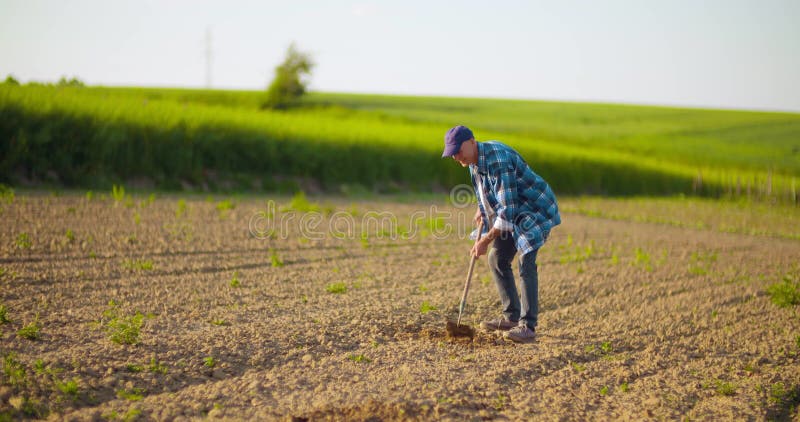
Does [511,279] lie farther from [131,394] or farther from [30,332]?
[30,332]

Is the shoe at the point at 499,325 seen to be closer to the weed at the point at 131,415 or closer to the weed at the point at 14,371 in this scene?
the weed at the point at 131,415

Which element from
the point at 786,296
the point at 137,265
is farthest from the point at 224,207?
the point at 786,296

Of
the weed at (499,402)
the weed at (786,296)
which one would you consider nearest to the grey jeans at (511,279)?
the weed at (499,402)

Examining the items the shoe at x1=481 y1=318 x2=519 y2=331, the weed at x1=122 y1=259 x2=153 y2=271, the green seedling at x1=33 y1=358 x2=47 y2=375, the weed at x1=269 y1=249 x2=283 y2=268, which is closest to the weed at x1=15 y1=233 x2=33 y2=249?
the weed at x1=122 y1=259 x2=153 y2=271

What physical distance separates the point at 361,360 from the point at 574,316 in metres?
2.85

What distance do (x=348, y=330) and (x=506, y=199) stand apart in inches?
75.0

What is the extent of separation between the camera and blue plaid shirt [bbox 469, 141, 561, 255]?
5.76 meters

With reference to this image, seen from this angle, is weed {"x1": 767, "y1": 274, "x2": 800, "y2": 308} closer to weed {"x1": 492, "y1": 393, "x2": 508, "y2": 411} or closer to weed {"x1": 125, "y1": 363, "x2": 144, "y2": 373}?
weed {"x1": 492, "y1": 393, "x2": 508, "y2": 411}

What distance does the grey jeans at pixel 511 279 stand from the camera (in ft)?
19.9

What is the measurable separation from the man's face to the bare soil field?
1630 mm

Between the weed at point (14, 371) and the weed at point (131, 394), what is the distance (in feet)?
2.08

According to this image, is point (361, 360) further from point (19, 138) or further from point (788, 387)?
point (19, 138)

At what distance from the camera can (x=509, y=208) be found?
227 inches

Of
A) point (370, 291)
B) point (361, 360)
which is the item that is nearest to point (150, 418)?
point (361, 360)
